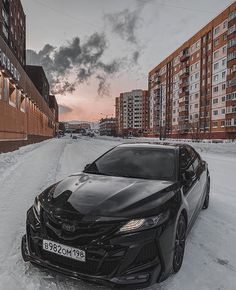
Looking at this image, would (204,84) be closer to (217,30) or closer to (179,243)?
(217,30)

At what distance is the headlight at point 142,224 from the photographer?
245cm

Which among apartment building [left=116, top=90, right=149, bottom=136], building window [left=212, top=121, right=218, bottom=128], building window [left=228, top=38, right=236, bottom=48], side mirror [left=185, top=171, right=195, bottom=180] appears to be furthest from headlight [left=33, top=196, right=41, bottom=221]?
apartment building [left=116, top=90, right=149, bottom=136]

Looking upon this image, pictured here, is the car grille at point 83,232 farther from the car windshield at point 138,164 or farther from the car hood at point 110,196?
the car windshield at point 138,164

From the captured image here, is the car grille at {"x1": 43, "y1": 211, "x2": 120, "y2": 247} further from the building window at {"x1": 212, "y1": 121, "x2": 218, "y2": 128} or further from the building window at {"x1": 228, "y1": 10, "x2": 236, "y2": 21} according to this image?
the building window at {"x1": 212, "y1": 121, "x2": 218, "y2": 128}

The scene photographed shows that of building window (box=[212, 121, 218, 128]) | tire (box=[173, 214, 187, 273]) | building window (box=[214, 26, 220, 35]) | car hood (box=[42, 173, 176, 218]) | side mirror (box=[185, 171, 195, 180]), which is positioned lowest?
tire (box=[173, 214, 187, 273])

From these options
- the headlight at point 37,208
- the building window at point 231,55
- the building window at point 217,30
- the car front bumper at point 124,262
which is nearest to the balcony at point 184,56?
the building window at point 217,30

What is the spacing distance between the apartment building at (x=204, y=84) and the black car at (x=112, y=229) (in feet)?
161

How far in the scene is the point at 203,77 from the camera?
6272cm

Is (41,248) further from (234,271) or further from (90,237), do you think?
(234,271)

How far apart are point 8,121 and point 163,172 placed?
59.3ft

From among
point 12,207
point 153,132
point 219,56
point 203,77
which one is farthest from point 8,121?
point 153,132

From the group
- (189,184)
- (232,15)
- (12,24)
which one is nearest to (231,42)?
(232,15)

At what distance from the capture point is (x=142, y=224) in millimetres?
2502

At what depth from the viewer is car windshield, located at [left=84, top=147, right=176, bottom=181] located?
3727 millimetres
